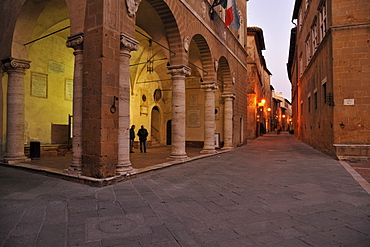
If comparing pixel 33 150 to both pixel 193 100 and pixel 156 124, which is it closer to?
pixel 156 124

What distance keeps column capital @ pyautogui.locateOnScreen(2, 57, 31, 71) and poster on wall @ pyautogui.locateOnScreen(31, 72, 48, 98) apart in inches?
75.3

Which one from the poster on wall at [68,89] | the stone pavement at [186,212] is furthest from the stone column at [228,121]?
the poster on wall at [68,89]

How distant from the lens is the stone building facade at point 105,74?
5457 millimetres

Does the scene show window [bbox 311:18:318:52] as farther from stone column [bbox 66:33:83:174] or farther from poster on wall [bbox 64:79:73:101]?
poster on wall [bbox 64:79:73:101]

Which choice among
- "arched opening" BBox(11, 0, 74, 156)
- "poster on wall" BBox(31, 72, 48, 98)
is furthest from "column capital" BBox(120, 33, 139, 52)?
"poster on wall" BBox(31, 72, 48, 98)

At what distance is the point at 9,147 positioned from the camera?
7.88 m

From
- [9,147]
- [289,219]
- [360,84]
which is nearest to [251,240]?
[289,219]

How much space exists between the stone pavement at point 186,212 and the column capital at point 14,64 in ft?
12.3

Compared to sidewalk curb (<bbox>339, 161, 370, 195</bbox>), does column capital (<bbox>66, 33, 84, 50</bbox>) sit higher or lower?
higher

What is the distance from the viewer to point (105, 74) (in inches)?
211

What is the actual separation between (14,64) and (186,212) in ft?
24.0

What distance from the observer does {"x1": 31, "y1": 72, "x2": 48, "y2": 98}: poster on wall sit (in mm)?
9828

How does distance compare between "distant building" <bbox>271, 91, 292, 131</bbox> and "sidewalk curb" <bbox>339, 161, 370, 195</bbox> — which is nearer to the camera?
"sidewalk curb" <bbox>339, 161, 370, 195</bbox>

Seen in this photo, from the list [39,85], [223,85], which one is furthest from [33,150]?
[223,85]
